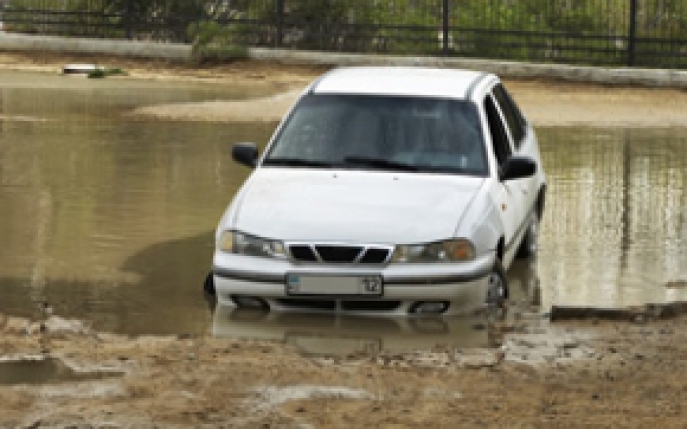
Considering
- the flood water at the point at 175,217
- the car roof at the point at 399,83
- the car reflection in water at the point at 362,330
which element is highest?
the car roof at the point at 399,83

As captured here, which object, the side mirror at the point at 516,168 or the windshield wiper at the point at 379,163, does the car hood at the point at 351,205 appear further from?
the side mirror at the point at 516,168

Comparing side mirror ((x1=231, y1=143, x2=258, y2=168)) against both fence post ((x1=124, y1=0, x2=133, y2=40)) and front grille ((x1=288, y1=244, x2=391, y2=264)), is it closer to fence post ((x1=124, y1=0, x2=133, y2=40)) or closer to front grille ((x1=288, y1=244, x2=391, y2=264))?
front grille ((x1=288, y1=244, x2=391, y2=264))

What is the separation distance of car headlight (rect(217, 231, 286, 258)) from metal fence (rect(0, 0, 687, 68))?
2068cm

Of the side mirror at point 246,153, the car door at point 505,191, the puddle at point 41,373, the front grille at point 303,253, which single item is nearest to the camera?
the puddle at point 41,373

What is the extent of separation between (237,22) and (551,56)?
5.77 metres

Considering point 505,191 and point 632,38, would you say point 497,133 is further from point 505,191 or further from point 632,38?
point 632,38

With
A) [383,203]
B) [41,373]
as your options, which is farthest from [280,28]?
[41,373]

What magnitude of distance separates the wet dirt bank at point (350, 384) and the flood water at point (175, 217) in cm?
51

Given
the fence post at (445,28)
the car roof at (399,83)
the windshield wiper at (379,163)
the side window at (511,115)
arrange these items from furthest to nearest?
the fence post at (445,28) < the side window at (511,115) < the car roof at (399,83) < the windshield wiper at (379,163)

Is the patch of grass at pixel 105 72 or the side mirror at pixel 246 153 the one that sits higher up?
the side mirror at pixel 246 153

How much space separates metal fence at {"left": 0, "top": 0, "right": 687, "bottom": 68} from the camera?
30.6 meters

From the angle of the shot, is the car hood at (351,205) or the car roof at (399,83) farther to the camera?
the car roof at (399,83)

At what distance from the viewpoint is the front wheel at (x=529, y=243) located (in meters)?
12.6

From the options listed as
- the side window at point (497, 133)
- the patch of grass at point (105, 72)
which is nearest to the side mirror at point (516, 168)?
the side window at point (497, 133)
